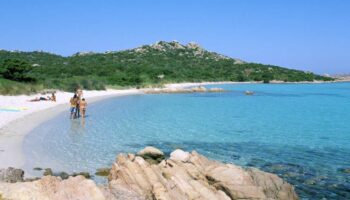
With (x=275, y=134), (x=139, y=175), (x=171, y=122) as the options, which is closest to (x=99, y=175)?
(x=139, y=175)

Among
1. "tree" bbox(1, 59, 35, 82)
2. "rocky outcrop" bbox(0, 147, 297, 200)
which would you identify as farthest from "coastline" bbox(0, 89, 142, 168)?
"tree" bbox(1, 59, 35, 82)

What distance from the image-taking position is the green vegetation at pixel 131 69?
4347 cm

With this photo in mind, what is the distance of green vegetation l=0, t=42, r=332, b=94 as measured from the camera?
43469 mm

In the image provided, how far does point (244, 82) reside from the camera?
4075 inches

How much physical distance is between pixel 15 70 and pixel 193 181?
37354mm

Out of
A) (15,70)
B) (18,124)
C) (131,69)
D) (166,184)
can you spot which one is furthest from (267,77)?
(166,184)

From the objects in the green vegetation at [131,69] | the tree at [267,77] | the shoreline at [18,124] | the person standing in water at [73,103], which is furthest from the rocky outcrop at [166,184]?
the tree at [267,77]

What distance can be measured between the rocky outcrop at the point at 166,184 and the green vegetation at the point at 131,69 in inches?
1120

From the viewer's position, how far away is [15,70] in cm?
4184

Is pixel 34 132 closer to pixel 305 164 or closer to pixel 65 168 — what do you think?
pixel 65 168

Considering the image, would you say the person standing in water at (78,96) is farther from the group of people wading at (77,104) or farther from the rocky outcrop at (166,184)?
the rocky outcrop at (166,184)

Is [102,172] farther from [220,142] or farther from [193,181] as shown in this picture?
[220,142]

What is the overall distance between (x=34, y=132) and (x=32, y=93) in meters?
20.1

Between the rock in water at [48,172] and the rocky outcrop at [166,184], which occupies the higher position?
the rocky outcrop at [166,184]
